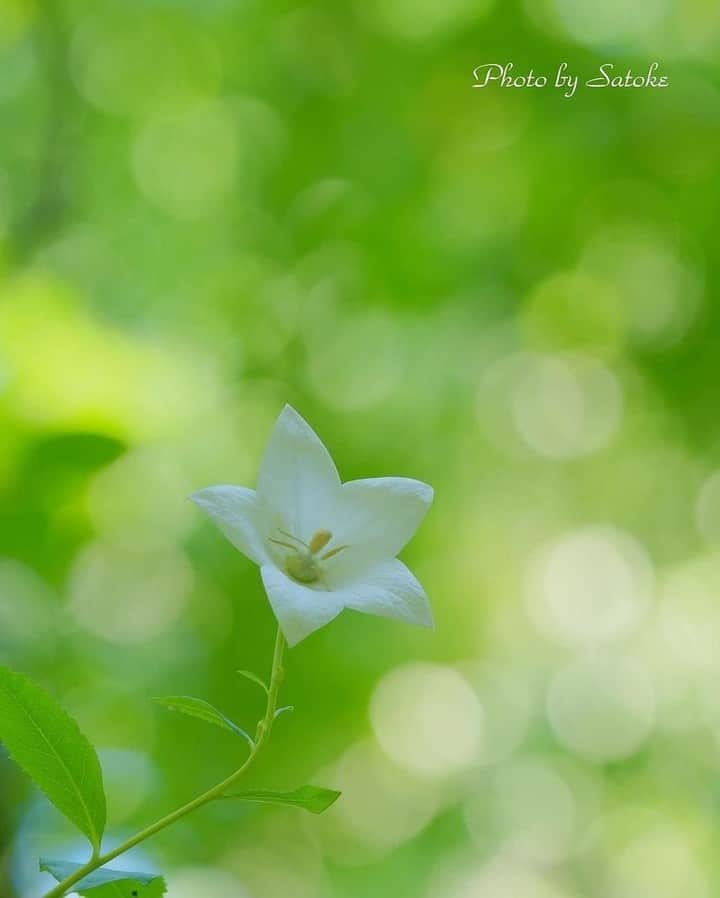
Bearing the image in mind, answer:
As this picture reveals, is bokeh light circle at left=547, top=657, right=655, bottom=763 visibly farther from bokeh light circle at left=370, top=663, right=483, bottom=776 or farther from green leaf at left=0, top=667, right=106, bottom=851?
green leaf at left=0, top=667, right=106, bottom=851

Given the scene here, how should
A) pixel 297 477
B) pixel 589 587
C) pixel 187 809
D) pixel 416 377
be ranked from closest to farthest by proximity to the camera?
pixel 187 809, pixel 297 477, pixel 416 377, pixel 589 587

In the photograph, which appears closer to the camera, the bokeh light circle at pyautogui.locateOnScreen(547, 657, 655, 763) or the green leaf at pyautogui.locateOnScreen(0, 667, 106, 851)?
the green leaf at pyautogui.locateOnScreen(0, 667, 106, 851)

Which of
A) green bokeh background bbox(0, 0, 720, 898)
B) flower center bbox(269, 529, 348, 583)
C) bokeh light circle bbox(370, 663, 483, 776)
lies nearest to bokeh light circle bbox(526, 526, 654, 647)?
green bokeh background bbox(0, 0, 720, 898)

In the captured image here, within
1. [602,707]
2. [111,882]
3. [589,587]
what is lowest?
[602,707]

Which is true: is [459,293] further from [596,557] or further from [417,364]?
[596,557]

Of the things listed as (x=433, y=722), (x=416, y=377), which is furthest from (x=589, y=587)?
(x=416, y=377)

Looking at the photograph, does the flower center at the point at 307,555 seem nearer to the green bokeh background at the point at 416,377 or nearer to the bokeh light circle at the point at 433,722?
the green bokeh background at the point at 416,377

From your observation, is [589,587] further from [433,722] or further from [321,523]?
[321,523]
